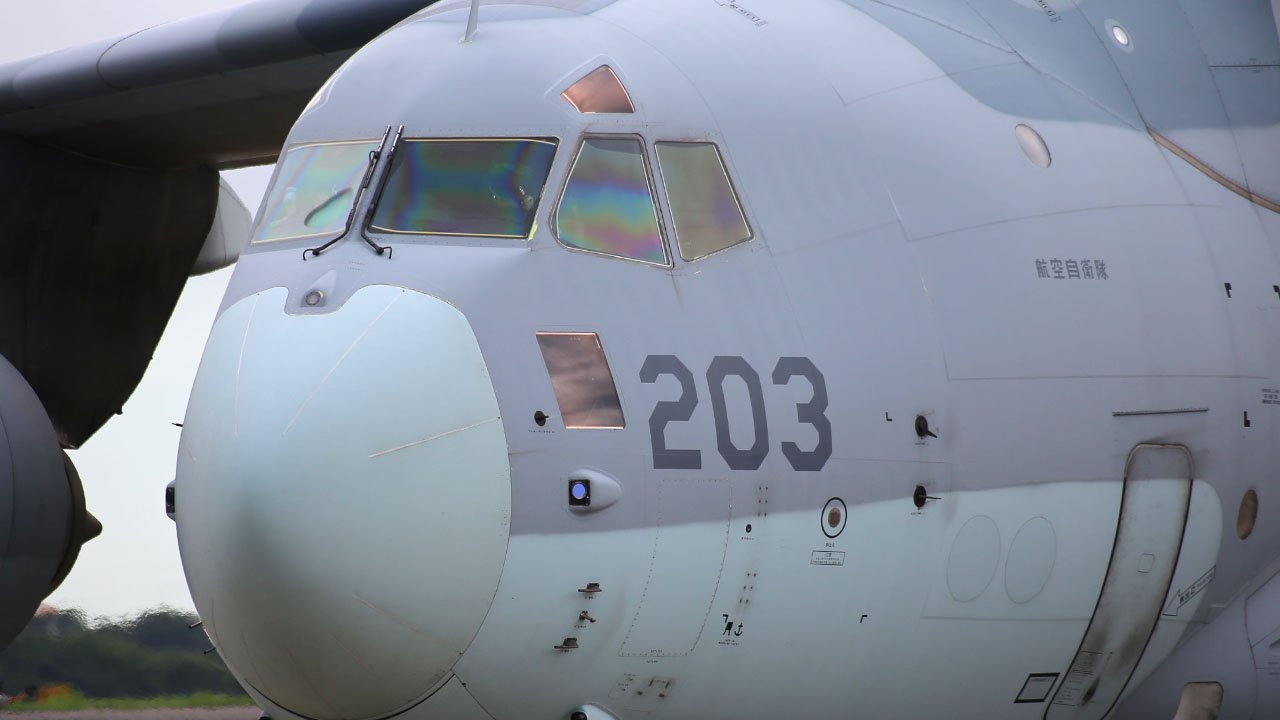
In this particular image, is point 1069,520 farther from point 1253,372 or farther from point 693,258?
point 693,258

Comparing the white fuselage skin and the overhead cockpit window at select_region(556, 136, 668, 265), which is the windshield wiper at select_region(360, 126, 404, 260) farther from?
the overhead cockpit window at select_region(556, 136, 668, 265)

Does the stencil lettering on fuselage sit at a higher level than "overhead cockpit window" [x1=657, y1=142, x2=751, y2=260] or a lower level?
lower

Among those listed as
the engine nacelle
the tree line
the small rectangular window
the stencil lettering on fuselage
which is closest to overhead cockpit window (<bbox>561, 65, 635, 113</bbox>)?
the small rectangular window

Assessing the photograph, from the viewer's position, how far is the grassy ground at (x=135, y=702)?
39.7ft

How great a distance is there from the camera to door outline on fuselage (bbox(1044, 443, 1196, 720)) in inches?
248

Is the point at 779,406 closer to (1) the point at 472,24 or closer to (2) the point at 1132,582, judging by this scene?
(1) the point at 472,24

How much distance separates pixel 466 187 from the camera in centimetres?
537

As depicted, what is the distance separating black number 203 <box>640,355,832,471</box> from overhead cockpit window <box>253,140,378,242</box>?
119 centimetres

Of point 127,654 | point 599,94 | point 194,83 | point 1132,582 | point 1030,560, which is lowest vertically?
point 127,654

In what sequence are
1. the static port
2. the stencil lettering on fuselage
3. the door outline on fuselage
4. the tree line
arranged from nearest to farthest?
1. the static port
2. the stencil lettering on fuselage
3. the door outline on fuselage
4. the tree line

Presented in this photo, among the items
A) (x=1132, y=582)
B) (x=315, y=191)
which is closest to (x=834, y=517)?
(x=1132, y=582)

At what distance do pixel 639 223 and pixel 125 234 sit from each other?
8.51 meters

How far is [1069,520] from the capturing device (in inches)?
240

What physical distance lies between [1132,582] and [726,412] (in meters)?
2.13
